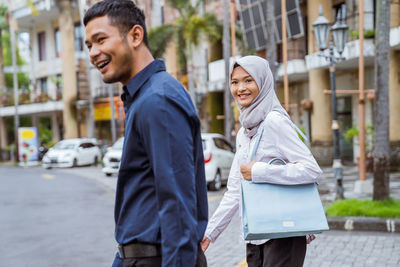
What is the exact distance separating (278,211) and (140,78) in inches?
44.8

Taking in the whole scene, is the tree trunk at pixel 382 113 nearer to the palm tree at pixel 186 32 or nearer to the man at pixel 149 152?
the man at pixel 149 152

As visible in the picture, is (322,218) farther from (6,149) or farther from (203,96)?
(6,149)

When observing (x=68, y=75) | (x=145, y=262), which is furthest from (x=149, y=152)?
(x=68, y=75)

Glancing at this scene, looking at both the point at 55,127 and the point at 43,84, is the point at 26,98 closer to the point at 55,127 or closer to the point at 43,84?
the point at 43,84

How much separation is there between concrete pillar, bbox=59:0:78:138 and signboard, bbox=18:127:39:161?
435 cm

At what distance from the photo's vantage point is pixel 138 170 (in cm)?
183

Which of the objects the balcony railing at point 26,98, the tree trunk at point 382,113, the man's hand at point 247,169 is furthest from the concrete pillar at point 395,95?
the balcony railing at point 26,98

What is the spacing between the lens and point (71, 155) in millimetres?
27312

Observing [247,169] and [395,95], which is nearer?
[247,169]

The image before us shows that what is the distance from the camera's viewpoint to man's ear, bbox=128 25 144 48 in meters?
1.90

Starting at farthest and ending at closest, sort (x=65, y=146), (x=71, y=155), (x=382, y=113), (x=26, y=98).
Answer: (x=26, y=98) → (x=65, y=146) → (x=71, y=155) → (x=382, y=113)

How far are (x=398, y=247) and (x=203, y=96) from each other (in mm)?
25282

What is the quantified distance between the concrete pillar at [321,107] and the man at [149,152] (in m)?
19.6

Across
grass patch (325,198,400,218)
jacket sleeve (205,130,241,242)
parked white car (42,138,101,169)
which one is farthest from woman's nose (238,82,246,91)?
parked white car (42,138,101,169)
